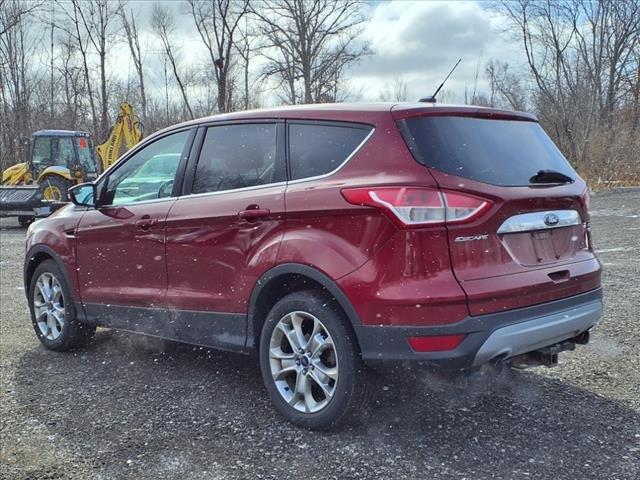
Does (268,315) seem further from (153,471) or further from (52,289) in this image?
(52,289)

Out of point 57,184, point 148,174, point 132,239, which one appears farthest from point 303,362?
point 57,184

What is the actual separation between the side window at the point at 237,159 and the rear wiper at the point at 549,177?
1.43 metres

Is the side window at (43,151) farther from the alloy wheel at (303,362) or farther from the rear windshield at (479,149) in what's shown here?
the rear windshield at (479,149)

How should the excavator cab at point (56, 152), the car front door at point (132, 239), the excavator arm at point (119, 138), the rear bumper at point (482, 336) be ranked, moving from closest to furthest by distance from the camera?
1. the rear bumper at point (482, 336)
2. the car front door at point (132, 239)
3. the excavator cab at point (56, 152)
4. the excavator arm at point (119, 138)

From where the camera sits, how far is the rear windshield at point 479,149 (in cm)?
A: 316

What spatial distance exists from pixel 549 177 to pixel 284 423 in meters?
2.07

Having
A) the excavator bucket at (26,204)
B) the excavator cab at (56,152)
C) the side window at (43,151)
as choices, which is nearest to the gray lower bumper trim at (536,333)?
the excavator bucket at (26,204)

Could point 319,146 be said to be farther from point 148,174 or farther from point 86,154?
point 86,154

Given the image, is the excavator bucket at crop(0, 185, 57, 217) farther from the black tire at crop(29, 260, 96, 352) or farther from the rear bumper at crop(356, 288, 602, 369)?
the rear bumper at crop(356, 288, 602, 369)

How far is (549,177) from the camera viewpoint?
3.54m

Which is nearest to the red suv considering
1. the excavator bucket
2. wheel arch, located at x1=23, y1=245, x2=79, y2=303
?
wheel arch, located at x1=23, y1=245, x2=79, y2=303

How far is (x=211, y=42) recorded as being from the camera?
133ft

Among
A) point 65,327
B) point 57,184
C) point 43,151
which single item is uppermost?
point 43,151

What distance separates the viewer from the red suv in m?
3.02
